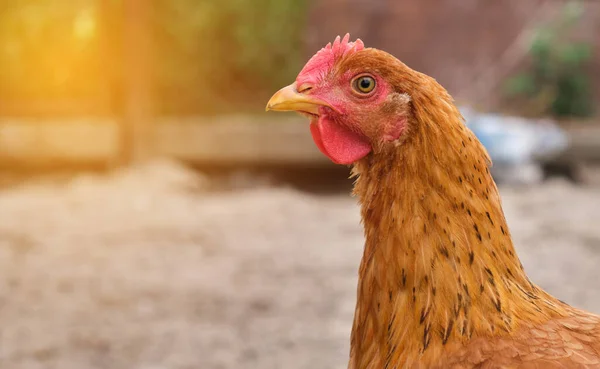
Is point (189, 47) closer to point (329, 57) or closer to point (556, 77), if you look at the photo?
point (556, 77)

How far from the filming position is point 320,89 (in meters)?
1.34

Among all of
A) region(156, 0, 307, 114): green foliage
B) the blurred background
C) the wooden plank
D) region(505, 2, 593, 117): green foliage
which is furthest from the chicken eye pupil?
region(505, 2, 593, 117): green foliage

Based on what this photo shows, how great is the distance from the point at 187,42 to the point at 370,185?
6.84m

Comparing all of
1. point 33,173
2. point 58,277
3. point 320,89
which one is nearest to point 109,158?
point 33,173

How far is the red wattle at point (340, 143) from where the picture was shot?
1.31 m

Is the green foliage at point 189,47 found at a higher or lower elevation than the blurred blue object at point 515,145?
higher

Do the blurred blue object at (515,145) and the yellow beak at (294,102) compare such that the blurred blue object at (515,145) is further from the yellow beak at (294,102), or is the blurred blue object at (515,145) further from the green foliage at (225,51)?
the yellow beak at (294,102)

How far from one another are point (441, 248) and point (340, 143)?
11.1 inches

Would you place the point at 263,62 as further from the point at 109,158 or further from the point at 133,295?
the point at 133,295

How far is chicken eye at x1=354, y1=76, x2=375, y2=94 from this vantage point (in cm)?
128

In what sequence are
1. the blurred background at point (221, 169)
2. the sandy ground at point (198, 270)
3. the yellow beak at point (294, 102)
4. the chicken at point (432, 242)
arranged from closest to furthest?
the chicken at point (432, 242) < the yellow beak at point (294, 102) < the sandy ground at point (198, 270) < the blurred background at point (221, 169)

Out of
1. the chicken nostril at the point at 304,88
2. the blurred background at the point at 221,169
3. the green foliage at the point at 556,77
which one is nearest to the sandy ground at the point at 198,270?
the blurred background at the point at 221,169

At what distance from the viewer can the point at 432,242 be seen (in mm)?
1231

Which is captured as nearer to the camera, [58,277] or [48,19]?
[58,277]
